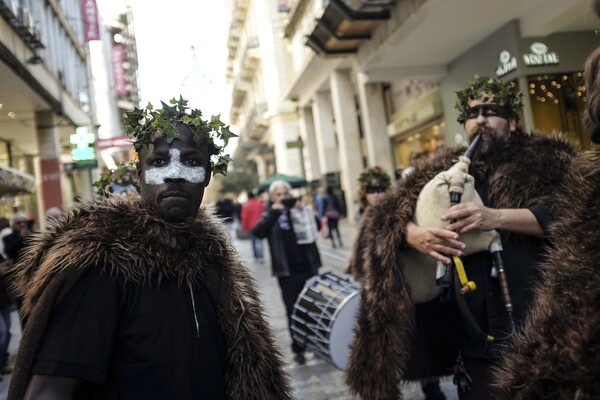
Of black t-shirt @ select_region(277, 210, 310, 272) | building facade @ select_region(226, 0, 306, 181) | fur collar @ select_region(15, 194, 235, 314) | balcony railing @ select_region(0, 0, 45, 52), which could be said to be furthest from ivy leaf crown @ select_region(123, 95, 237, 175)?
building facade @ select_region(226, 0, 306, 181)

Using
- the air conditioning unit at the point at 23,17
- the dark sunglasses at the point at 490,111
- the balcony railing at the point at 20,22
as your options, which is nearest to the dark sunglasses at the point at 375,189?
the dark sunglasses at the point at 490,111

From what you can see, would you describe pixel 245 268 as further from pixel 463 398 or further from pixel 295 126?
pixel 295 126

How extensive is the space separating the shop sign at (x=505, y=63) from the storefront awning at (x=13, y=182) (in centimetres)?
1009

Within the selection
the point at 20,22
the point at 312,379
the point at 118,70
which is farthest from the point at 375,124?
the point at 118,70

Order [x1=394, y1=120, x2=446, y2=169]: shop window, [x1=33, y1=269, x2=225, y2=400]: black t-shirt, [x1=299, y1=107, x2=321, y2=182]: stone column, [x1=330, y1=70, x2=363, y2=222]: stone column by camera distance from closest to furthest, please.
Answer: [x1=33, y1=269, x2=225, y2=400]: black t-shirt → [x1=394, y1=120, x2=446, y2=169]: shop window → [x1=330, y1=70, x2=363, y2=222]: stone column → [x1=299, y1=107, x2=321, y2=182]: stone column

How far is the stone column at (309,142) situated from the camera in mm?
28844

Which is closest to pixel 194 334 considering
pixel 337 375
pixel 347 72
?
pixel 337 375

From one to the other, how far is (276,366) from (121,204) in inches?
33.2

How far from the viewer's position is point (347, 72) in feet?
70.6

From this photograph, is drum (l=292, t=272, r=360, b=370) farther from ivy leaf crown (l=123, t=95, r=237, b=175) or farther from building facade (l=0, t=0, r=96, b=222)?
building facade (l=0, t=0, r=96, b=222)

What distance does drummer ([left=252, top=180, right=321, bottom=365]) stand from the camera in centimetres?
681

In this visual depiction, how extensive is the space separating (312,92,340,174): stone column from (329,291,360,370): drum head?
21.0 meters

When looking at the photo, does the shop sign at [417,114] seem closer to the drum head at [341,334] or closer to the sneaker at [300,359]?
the sneaker at [300,359]

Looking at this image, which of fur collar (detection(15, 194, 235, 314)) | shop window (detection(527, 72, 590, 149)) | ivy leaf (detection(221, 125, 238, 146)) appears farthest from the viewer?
shop window (detection(527, 72, 590, 149))
